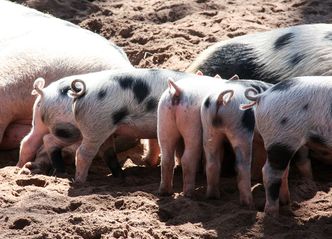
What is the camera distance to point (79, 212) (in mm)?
3809

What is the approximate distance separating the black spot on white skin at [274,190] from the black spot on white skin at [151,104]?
0.96 m

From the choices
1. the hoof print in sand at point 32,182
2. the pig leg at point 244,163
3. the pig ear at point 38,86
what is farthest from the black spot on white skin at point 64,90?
the pig leg at point 244,163

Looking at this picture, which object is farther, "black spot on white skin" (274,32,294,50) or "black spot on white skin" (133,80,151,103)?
"black spot on white skin" (274,32,294,50)

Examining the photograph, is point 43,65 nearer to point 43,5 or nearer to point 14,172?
point 14,172

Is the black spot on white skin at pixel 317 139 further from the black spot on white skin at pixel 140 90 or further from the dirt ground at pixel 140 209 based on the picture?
the black spot on white skin at pixel 140 90

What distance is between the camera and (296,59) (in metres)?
4.79

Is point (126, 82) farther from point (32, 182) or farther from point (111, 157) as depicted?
point (32, 182)

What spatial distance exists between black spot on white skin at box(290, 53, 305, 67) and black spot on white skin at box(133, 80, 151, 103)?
33.3 inches

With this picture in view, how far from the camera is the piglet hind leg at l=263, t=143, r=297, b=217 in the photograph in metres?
3.70

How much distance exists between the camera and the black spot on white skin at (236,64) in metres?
4.92

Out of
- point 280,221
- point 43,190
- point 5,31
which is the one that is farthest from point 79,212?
point 5,31

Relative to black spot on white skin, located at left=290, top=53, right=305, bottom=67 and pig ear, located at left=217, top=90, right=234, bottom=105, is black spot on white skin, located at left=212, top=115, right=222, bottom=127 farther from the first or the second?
black spot on white skin, located at left=290, top=53, right=305, bottom=67

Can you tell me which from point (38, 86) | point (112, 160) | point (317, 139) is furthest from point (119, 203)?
point (38, 86)

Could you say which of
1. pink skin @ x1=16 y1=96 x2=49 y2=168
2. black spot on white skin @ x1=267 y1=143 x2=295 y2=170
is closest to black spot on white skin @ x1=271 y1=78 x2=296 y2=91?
black spot on white skin @ x1=267 y1=143 x2=295 y2=170
